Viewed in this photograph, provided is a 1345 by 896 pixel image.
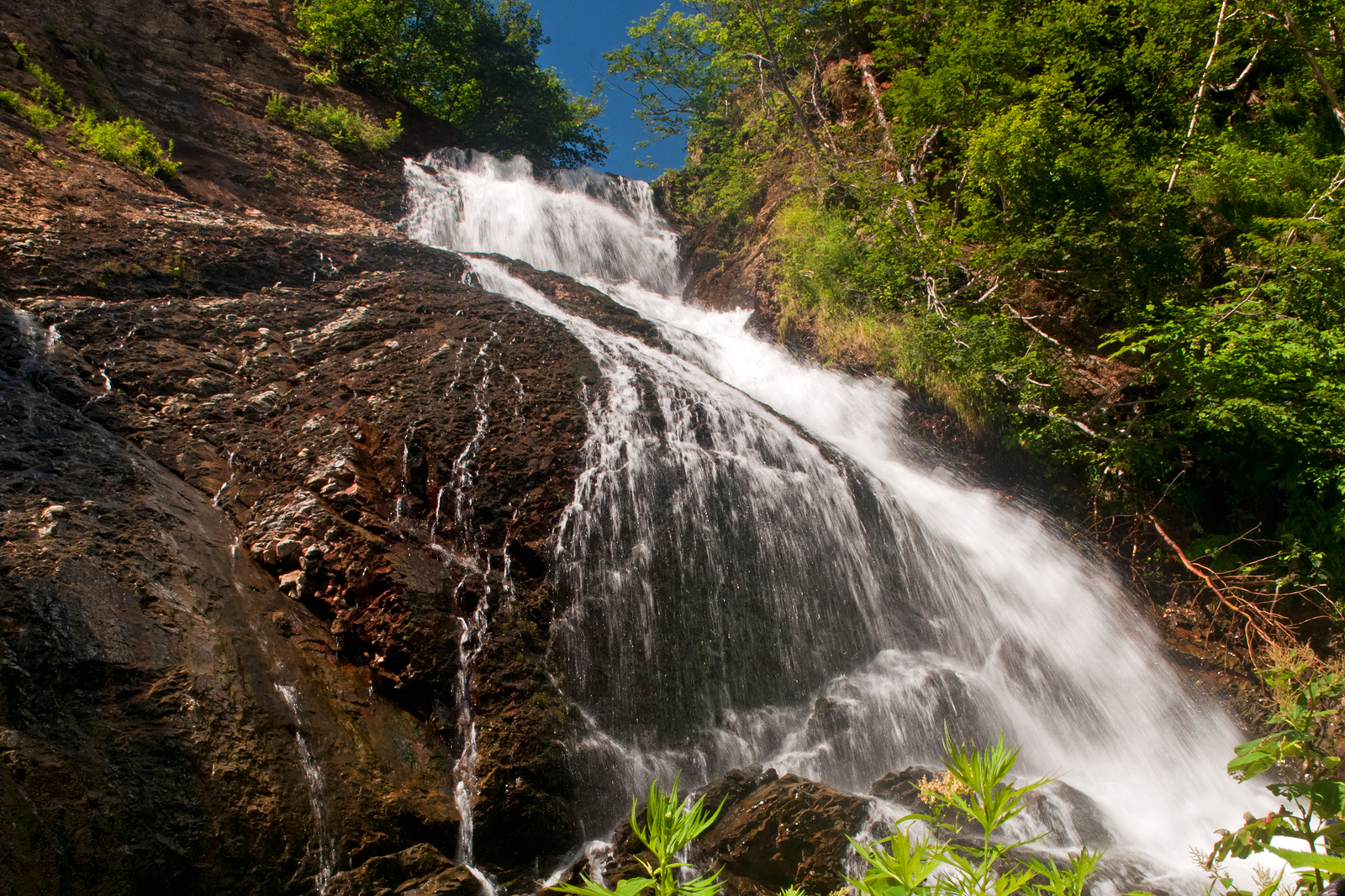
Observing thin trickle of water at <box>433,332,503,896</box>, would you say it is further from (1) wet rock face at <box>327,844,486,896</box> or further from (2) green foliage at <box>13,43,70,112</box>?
(2) green foliage at <box>13,43,70,112</box>

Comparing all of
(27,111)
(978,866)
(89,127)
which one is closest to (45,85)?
(89,127)

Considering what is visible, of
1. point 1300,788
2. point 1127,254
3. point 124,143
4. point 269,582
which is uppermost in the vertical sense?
point 1127,254

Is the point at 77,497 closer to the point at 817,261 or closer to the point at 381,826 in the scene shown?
the point at 381,826

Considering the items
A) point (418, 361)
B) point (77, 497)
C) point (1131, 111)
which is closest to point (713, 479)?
point (418, 361)

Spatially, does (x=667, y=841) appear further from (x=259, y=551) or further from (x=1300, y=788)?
(x=259, y=551)

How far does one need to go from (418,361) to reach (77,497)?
2976 mm

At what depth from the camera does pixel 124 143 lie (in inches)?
348

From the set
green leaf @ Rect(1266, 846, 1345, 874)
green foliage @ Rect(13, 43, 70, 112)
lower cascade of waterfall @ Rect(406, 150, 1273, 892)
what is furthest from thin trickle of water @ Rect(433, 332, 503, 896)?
green foliage @ Rect(13, 43, 70, 112)

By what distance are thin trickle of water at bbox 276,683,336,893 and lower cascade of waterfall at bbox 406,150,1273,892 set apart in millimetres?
1577

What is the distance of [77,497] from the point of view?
13.0ft

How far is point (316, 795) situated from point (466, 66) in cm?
1885

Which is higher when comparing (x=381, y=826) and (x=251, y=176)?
(x=251, y=176)

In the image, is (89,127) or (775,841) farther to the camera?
(89,127)

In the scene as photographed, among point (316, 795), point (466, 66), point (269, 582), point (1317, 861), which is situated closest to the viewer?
point (1317, 861)
